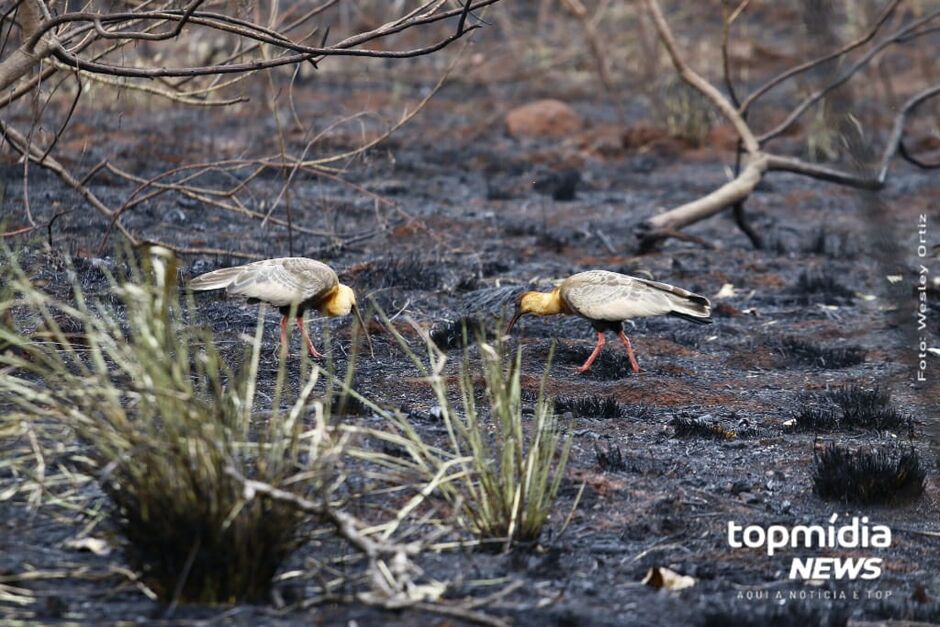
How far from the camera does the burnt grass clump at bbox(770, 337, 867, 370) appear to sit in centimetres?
733

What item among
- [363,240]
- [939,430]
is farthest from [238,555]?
[363,240]

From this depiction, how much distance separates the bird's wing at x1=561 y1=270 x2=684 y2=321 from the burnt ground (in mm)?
392

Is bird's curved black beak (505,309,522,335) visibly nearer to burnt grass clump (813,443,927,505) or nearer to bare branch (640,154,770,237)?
burnt grass clump (813,443,927,505)

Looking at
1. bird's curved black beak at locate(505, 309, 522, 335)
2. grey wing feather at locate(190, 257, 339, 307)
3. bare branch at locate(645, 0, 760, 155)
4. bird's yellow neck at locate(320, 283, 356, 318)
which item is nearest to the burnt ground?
bird's curved black beak at locate(505, 309, 522, 335)

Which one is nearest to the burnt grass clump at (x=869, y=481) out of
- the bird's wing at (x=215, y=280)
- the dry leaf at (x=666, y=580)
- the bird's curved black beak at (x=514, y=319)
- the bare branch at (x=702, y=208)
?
the dry leaf at (x=666, y=580)

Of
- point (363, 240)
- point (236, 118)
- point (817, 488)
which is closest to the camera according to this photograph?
point (817, 488)

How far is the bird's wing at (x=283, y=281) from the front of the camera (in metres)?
5.95

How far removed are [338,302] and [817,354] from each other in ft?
10.2

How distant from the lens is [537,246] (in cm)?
1041

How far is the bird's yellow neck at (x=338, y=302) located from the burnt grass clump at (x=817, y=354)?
2.83 m

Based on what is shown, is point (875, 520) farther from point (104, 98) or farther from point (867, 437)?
point (104, 98)

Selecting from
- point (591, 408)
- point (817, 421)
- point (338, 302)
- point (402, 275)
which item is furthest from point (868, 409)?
point (402, 275)

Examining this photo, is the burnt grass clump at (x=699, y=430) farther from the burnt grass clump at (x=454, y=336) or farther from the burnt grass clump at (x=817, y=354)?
the burnt grass clump at (x=817, y=354)

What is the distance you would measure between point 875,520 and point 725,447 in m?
0.93
